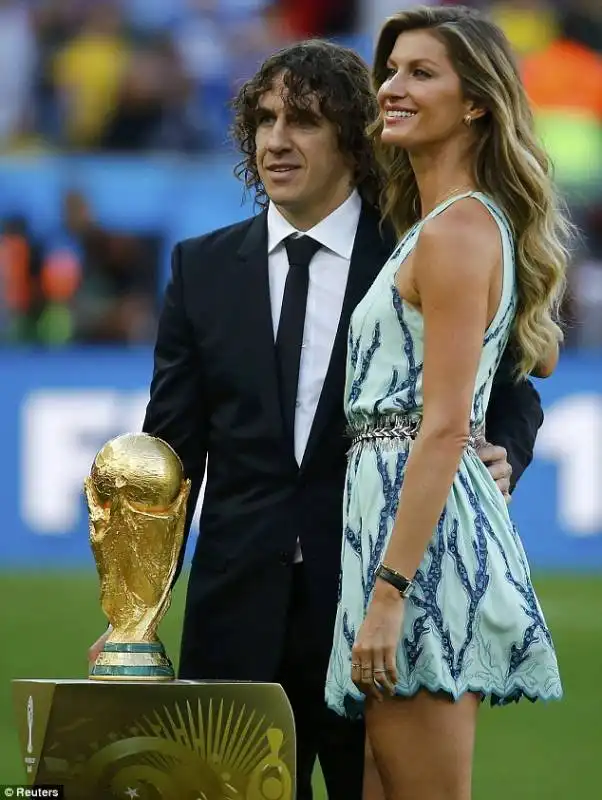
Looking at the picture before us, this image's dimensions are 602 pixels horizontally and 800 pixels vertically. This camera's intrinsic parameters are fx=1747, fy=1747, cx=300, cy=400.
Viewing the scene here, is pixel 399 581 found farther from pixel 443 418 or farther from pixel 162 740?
pixel 162 740

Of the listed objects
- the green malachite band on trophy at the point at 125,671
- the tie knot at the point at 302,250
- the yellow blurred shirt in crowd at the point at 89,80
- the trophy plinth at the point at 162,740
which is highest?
the yellow blurred shirt in crowd at the point at 89,80

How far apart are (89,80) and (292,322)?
950 centimetres

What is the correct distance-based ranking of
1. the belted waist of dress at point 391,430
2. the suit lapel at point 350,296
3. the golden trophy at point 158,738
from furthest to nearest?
1. the suit lapel at point 350,296
2. the belted waist of dress at point 391,430
3. the golden trophy at point 158,738

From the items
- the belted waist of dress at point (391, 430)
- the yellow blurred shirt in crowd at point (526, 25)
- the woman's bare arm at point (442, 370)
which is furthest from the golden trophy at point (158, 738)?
the yellow blurred shirt in crowd at point (526, 25)

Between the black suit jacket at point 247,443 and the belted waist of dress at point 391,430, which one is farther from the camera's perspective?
the black suit jacket at point 247,443

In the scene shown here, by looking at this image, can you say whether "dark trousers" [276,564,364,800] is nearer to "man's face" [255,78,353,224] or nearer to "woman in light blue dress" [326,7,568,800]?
"woman in light blue dress" [326,7,568,800]

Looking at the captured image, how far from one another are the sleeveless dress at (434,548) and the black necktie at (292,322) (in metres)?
0.33

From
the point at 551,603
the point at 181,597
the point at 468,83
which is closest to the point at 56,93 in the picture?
the point at 181,597

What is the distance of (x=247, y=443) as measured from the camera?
3395 millimetres

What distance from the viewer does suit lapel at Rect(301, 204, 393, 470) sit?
333 cm

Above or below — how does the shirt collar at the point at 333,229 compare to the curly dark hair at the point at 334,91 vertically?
below

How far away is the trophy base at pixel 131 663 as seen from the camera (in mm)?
2992

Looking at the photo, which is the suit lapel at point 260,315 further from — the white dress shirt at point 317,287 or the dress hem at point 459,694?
the dress hem at point 459,694

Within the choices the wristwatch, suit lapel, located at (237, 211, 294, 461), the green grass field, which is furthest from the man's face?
the green grass field
